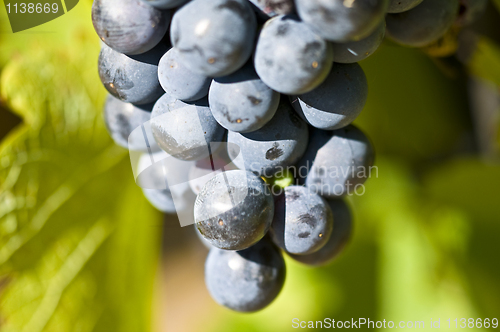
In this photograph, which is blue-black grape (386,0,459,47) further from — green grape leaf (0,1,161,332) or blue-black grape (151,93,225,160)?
green grape leaf (0,1,161,332)

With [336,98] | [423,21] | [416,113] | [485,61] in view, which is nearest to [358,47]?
[336,98]

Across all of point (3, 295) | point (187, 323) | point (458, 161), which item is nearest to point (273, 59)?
point (3, 295)

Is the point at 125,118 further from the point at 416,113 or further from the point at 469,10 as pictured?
the point at 416,113

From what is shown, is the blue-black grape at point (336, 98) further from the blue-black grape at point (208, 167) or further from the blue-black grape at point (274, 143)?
the blue-black grape at point (208, 167)

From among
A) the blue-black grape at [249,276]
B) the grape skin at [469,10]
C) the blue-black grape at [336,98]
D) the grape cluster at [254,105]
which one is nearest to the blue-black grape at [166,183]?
the grape cluster at [254,105]

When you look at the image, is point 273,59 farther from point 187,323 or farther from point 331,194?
point 187,323

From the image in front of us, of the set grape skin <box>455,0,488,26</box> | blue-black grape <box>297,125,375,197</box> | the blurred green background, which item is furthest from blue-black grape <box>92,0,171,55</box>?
grape skin <box>455,0,488,26</box>
